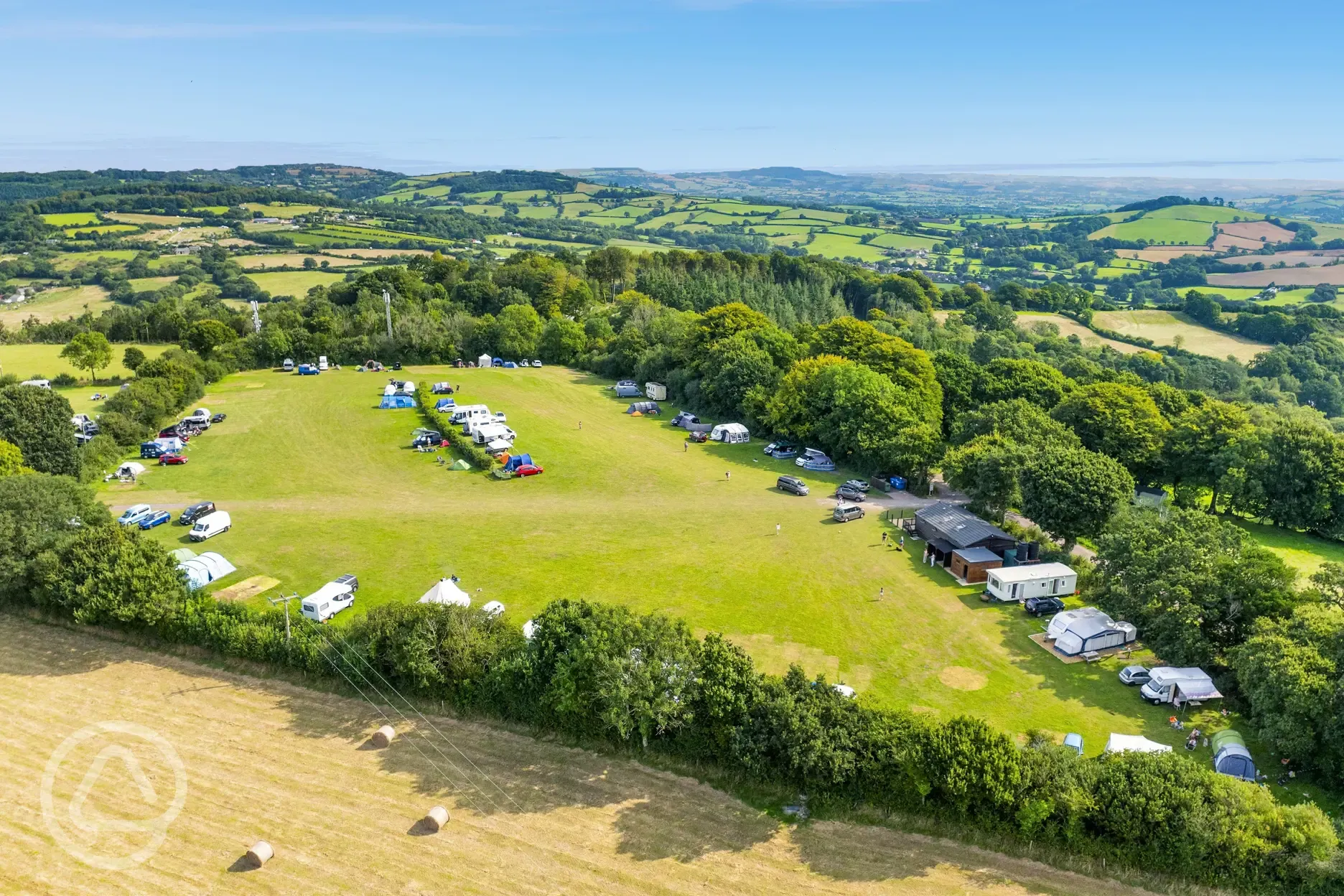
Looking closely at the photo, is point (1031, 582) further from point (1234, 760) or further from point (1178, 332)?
point (1178, 332)

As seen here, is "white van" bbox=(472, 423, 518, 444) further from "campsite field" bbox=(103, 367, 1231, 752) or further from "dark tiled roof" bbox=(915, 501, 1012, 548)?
"dark tiled roof" bbox=(915, 501, 1012, 548)

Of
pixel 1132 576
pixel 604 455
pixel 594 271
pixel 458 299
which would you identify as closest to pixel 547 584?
pixel 604 455

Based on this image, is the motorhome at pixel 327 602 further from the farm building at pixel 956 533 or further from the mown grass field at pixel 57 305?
the mown grass field at pixel 57 305

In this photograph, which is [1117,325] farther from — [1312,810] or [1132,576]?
[1312,810]

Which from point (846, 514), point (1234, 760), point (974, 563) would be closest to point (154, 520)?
point (846, 514)

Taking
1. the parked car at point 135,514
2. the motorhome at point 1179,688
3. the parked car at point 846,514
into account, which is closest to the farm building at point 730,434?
the parked car at point 846,514
